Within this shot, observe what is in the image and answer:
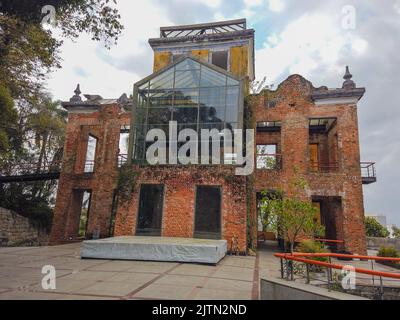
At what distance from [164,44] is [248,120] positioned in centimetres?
865

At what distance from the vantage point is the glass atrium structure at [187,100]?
41.4ft

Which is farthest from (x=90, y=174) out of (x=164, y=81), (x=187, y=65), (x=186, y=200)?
(x=187, y=65)

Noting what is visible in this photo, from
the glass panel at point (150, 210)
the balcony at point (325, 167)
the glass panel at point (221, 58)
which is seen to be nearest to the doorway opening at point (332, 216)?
the balcony at point (325, 167)

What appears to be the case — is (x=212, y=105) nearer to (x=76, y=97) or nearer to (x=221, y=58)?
(x=221, y=58)

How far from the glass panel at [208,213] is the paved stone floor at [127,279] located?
2.33 metres

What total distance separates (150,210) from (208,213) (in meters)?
2.61

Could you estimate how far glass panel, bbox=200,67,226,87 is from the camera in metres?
12.9

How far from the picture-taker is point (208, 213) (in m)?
11.6

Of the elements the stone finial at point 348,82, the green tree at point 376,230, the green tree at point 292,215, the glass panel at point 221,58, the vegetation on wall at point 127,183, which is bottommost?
the green tree at point 376,230

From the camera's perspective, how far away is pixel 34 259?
349 inches

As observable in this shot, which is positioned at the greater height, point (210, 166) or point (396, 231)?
point (210, 166)

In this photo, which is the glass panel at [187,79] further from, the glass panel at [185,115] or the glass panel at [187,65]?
the glass panel at [185,115]
